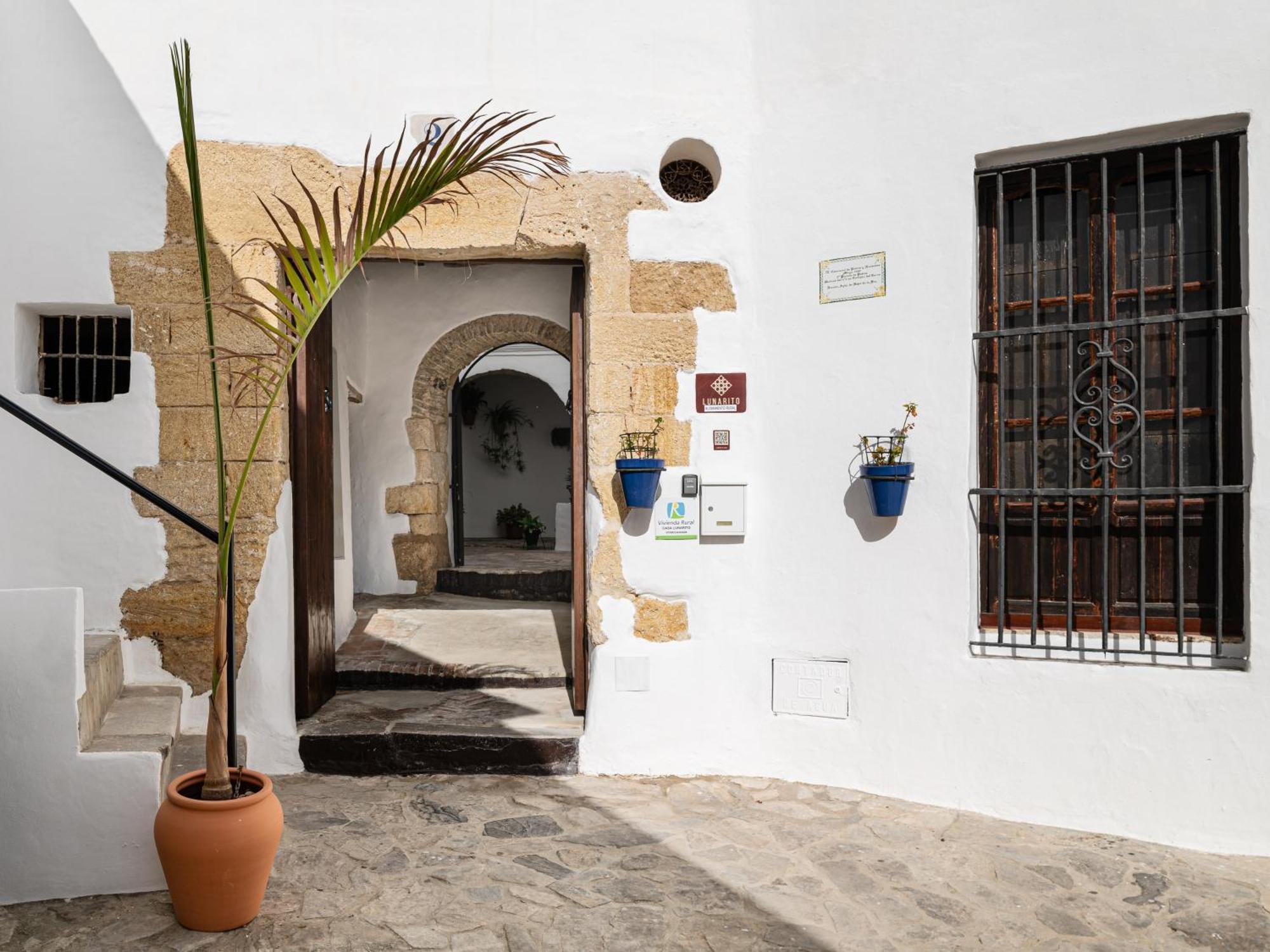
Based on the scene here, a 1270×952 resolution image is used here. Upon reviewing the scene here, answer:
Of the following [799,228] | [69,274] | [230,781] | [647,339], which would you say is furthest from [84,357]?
[799,228]

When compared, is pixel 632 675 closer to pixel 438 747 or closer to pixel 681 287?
pixel 438 747

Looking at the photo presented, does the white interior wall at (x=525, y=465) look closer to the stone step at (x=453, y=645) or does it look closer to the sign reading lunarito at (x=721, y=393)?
the stone step at (x=453, y=645)

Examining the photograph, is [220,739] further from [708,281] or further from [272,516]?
[708,281]

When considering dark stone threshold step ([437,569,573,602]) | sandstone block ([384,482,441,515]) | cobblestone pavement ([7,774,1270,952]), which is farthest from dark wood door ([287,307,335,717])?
dark stone threshold step ([437,569,573,602])

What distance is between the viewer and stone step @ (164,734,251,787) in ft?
11.1

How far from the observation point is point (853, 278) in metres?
3.51

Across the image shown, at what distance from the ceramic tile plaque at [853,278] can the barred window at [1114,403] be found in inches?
15.0

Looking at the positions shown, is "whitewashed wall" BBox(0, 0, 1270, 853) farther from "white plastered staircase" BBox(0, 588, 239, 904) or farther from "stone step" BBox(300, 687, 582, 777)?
"white plastered staircase" BBox(0, 588, 239, 904)

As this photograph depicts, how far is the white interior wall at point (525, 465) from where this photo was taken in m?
13.5

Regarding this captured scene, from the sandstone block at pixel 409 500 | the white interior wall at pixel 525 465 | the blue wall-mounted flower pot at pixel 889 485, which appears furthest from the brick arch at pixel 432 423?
the white interior wall at pixel 525 465

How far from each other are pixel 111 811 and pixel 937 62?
3783mm

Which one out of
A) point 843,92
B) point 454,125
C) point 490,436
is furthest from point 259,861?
point 490,436

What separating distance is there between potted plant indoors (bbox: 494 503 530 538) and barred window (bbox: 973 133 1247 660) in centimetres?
868

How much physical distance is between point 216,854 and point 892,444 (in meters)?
2.61
